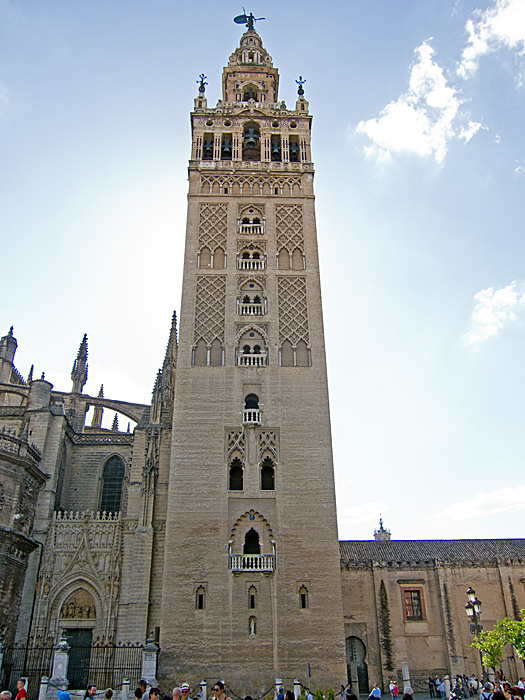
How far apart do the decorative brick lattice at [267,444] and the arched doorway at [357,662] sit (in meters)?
10.1

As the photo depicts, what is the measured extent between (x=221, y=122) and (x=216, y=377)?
1516cm

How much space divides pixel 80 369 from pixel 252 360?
1169cm

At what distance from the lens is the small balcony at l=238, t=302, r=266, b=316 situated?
88.1ft

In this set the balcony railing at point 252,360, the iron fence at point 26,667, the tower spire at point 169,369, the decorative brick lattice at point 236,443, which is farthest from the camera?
the tower spire at point 169,369

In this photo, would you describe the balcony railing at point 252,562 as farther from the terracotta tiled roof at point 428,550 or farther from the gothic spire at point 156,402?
the terracotta tiled roof at point 428,550

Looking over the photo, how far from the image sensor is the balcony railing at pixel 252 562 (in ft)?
70.8

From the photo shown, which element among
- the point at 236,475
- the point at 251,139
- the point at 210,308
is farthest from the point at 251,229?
the point at 236,475

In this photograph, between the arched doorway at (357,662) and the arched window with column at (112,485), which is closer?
the arched doorway at (357,662)

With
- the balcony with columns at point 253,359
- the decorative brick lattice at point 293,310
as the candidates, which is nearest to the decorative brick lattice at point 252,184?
the decorative brick lattice at point 293,310

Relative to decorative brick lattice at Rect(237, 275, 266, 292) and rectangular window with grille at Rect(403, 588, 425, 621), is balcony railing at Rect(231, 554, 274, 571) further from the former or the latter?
decorative brick lattice at Rect(237, 275, 266, 292)

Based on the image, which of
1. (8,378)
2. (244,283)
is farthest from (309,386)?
(8,378)

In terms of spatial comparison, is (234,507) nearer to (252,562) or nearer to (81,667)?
(252,562)

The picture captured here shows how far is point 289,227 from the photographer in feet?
96.1

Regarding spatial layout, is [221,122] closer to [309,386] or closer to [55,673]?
[309,386]
